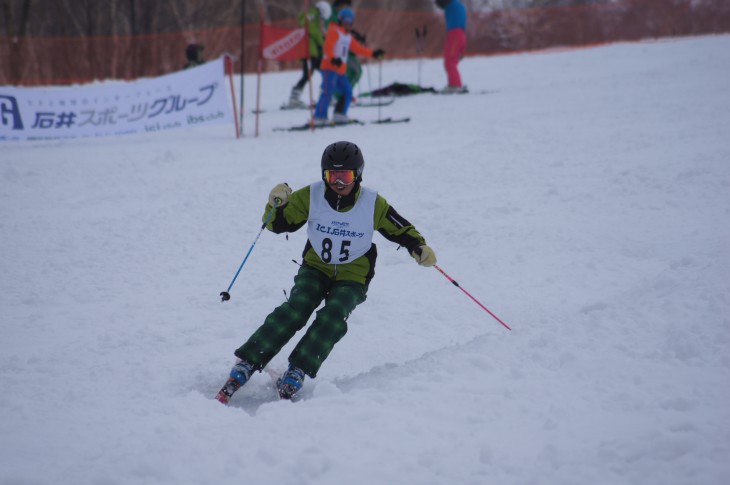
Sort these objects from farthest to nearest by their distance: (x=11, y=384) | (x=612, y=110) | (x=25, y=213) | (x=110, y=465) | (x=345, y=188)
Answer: (x=612, y=110) → (x=25, y=213) → (x=345, y=188) → (x=11, y=384) → (x=110, y=465)

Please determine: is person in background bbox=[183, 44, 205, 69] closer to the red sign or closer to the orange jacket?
the red sign

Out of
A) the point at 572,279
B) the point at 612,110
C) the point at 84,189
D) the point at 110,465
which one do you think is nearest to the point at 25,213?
the point at 84,189

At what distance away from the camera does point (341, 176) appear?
3.74 metres

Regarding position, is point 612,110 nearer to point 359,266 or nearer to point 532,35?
point 359,266

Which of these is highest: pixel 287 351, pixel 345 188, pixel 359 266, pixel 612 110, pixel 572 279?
pixel 612 110

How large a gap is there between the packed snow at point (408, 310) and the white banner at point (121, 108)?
0.38m

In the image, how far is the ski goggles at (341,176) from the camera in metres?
3.73

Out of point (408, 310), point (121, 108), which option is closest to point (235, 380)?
point (408, 310)

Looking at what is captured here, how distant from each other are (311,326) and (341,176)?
2.95 feet

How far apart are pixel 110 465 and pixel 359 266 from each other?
1.82 metres

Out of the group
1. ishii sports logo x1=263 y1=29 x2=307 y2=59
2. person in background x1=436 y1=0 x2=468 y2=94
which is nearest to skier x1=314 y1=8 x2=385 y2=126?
ishii sports logo x1=263 y1=29 x2=307 y2=59

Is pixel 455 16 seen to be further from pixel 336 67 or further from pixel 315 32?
pixel 336 67

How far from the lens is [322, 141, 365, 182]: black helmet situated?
12.2 ft

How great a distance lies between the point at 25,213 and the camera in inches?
276
